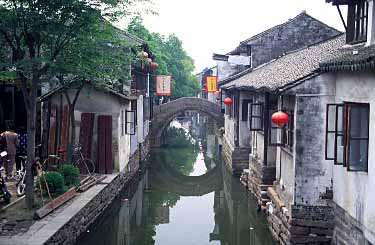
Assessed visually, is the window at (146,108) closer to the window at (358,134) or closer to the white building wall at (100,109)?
the white building wall at (100,109)

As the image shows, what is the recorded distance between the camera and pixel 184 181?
23.7 metres

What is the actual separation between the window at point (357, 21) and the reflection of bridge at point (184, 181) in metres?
11.0

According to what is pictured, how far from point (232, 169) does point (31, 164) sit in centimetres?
1293

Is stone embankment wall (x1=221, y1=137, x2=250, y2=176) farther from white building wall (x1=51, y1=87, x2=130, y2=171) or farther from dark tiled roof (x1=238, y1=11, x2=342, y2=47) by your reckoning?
dark tiled roof (x1=238, y1=11, x2=342, y2=47)

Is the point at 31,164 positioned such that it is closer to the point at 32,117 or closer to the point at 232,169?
the point at 32,117

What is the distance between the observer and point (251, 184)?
18.9 m

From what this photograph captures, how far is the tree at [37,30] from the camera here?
1078 cm

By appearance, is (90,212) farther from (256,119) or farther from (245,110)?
(245,110)

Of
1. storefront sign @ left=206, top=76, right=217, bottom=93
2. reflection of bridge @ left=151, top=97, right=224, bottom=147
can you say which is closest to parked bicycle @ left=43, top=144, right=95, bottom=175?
reflection of bridge @ left=151, top=97, right=224, bottom=147

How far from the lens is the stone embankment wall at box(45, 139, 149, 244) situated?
10.6 metres

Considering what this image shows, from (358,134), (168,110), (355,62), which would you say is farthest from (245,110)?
(355,62)

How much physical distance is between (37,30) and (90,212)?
16.9 feet

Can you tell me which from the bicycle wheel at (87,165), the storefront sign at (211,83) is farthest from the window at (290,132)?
the storefront sign at (211,83)

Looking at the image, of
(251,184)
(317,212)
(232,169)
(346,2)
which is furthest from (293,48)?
(317,212)
